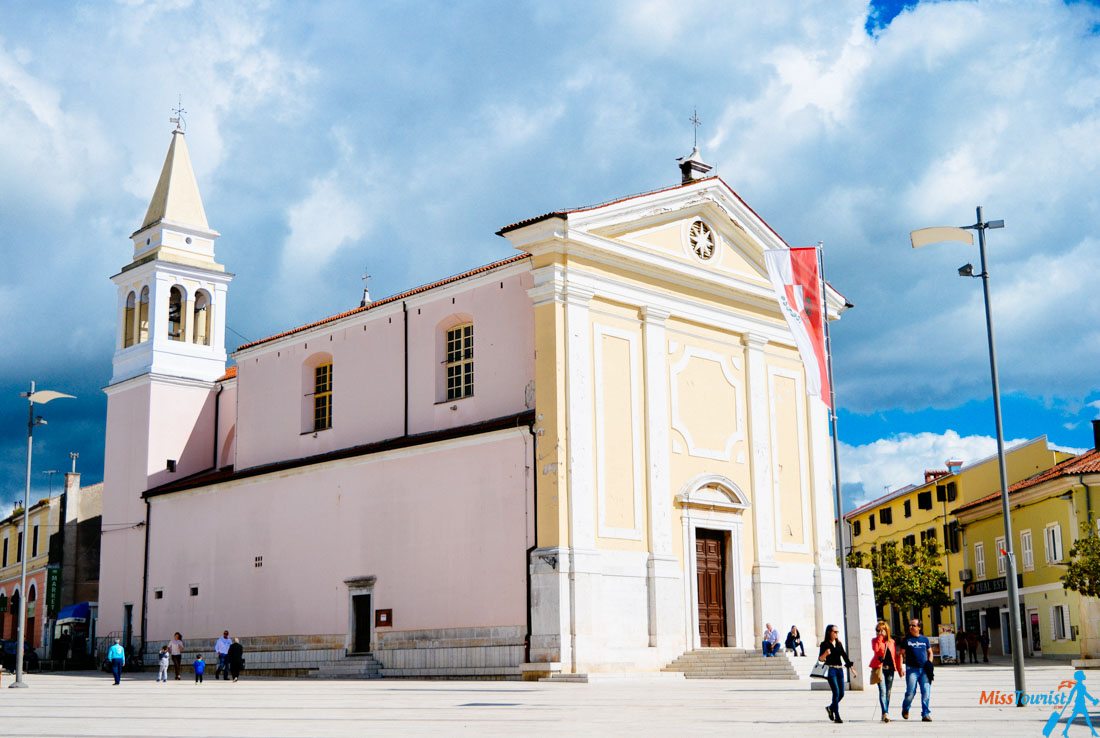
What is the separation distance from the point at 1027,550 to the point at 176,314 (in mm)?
32286

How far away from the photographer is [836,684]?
643 inches

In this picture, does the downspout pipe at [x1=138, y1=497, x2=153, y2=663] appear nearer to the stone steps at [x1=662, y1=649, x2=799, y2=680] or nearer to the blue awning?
the blue awning

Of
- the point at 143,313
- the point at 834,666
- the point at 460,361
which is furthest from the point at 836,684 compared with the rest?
the point at 143,313

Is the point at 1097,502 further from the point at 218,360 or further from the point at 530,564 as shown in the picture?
the point at 218,360

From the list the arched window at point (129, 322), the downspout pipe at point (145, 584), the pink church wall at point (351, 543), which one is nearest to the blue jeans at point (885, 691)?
the pink church wall at point (351, 543)

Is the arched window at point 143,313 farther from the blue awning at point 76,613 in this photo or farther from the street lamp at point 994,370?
the street lamp at point 994,370

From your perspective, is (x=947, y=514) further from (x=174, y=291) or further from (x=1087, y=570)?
(x=174, y=291)

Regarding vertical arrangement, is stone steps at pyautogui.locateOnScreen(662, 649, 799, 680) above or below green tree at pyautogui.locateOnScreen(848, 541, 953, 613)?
below

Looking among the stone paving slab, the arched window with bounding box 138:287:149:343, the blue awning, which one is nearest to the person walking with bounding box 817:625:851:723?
the stone paving slab

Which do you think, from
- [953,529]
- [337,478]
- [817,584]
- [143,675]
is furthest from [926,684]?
[953,529]

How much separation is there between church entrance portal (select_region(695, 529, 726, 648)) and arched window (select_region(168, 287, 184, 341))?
2103cm

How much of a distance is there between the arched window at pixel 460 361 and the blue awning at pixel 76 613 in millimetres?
20558

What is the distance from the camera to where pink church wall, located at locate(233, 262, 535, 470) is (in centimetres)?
3134

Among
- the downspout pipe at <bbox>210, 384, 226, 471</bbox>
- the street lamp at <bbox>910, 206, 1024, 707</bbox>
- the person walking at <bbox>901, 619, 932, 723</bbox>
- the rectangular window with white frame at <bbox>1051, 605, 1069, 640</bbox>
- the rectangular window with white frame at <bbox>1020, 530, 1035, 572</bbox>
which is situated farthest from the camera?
the rectangular window with white frame at <bbox>1020, 530, 1035, 572</bbox>
